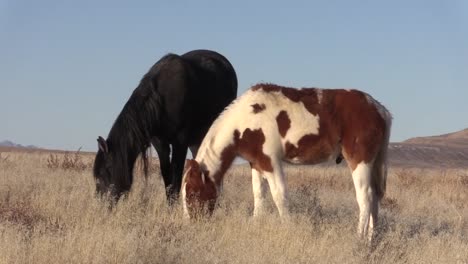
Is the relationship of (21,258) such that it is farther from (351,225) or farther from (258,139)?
(351,225)

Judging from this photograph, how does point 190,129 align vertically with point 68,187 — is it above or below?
above

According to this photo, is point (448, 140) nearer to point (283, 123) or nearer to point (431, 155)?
point (431, 155)

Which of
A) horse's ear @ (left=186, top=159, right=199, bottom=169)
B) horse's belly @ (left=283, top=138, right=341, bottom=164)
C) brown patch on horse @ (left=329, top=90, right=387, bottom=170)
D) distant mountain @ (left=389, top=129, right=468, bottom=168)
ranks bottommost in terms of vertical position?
distant mountain @ (left=389, top=129, right=468, bottom=168)

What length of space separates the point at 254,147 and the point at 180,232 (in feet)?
5.33

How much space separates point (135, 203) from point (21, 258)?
338cm

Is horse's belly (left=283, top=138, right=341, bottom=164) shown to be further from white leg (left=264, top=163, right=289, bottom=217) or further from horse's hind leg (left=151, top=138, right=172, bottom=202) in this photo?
horse's hind leg (left=151, top=138, right=172, bottom=202)

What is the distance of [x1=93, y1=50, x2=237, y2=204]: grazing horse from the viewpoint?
934 cm

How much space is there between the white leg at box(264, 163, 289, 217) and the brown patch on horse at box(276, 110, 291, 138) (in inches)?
16.8

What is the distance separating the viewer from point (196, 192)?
8188mm

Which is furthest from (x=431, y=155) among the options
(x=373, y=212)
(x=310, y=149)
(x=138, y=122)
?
(x=310, y=149)

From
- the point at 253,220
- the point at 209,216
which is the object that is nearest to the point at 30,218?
the point at 209,216

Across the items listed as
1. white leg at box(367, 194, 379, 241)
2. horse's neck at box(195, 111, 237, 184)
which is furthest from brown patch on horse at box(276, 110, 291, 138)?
white leg at box(367, 194, 379, 241)

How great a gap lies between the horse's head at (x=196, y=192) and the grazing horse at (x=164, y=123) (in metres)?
1.13

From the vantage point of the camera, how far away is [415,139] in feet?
301
